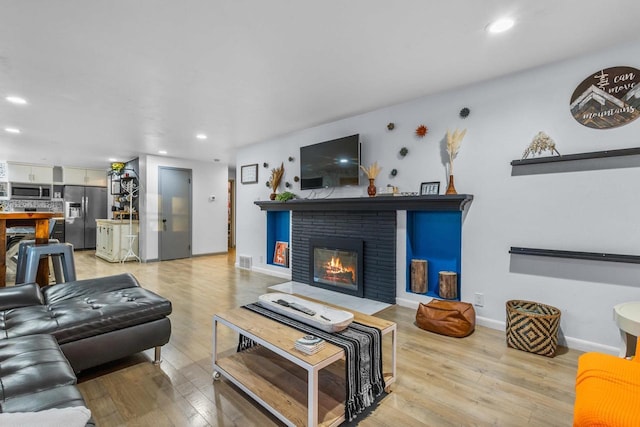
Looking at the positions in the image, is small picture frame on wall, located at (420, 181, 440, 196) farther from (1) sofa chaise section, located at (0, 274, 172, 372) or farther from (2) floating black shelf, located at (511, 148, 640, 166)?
(1) sofa chaise section, located at (0, 274, 172, 372)

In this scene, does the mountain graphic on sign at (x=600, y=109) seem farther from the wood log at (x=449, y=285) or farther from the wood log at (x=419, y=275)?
the wood log at (x=419, y=275)

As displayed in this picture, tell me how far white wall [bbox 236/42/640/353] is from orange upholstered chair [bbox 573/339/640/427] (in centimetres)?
138

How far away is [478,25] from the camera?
2.06 meters

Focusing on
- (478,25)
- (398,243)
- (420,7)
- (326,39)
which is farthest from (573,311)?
(326,39)

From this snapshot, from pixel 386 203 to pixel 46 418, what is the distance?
10.3 feet

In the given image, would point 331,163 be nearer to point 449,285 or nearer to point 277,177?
point 277,177

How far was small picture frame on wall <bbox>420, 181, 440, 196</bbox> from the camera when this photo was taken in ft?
10.7

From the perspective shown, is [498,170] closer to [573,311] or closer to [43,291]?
[573,311]

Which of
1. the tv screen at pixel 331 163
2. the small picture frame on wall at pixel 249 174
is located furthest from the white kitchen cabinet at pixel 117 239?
the tv screen at pixel 331 163

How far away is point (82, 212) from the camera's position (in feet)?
27.4

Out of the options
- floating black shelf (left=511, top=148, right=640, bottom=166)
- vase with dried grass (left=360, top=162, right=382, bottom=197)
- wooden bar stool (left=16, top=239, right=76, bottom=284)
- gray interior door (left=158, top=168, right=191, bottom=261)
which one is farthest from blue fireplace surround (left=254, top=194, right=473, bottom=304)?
gray interior door (left=158, top=168, right=191, bottom=261)

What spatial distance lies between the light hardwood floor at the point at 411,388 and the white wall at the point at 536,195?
43cm

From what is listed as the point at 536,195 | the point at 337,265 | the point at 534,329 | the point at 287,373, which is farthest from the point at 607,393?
the point at 337,265

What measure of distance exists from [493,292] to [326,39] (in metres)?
2.67
